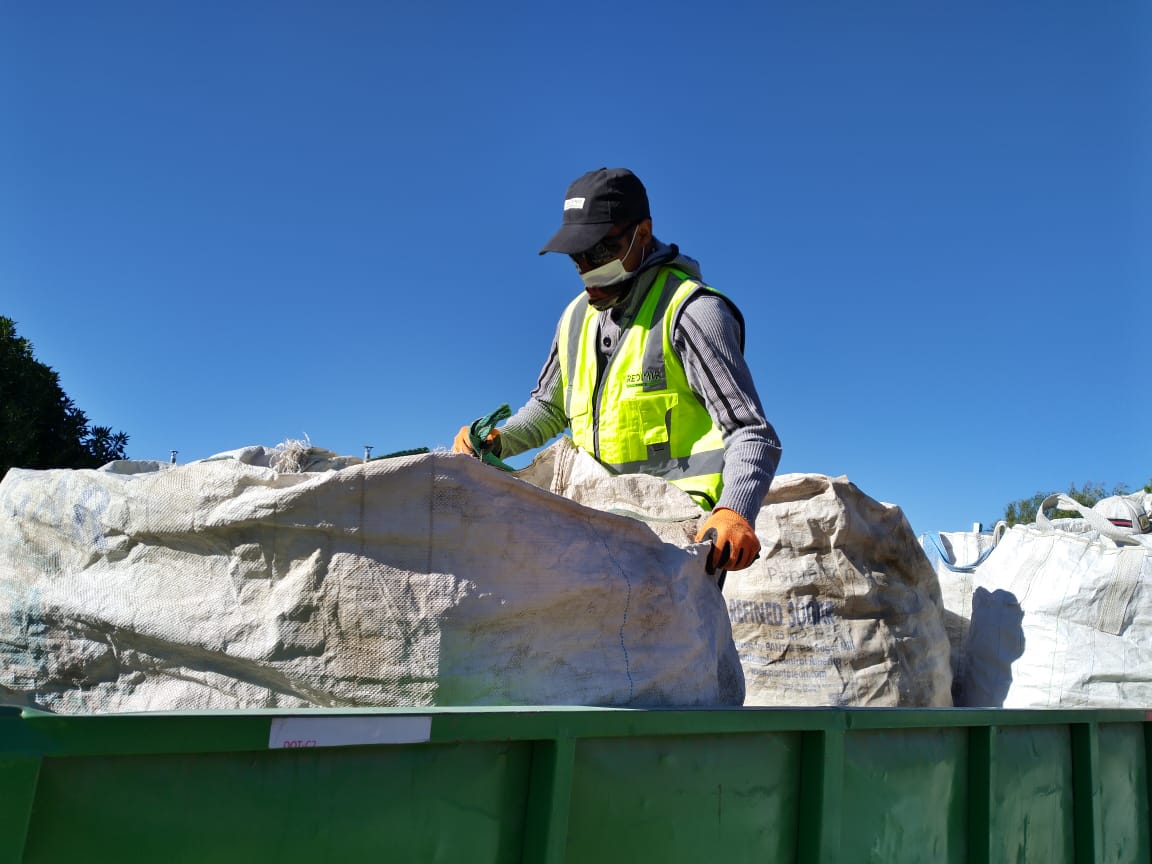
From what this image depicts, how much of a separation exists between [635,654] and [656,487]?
0.61 metres

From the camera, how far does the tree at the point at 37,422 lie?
11.9 meters

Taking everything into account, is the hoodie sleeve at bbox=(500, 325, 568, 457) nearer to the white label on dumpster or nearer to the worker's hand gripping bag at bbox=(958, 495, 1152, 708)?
the worker's hand gripping bag at bbox=(958, 495, 1152, 708)

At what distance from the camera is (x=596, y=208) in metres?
2.44

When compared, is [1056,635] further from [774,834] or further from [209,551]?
[209,551]

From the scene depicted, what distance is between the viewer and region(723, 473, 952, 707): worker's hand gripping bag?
280 centimetres

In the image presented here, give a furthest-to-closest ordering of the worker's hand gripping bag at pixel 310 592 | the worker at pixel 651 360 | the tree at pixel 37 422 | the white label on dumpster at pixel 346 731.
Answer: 1. the tree at pixel 37 422
2. the worker at pixel 651 360
3. the worker's hand gripping bag at pixel 310 592
4. the white label on dumpster at pixel 346 731

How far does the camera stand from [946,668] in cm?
311

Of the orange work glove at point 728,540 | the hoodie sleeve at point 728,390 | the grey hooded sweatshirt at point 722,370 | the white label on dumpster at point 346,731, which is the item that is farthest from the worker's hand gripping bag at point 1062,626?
the white label on dumpster at point 346,731

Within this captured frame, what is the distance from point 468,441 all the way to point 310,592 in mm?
1249

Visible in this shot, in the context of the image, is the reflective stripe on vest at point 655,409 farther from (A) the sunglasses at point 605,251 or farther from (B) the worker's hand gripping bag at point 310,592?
(B) the worker's hand gripping bag at point 310,592

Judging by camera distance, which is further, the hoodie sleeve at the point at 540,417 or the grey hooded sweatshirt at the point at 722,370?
the hoodie sleeve at the point at 540,417

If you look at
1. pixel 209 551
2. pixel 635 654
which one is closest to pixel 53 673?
pixel 209 551

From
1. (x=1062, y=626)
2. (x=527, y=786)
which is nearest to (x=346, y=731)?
(x=527, y=786)

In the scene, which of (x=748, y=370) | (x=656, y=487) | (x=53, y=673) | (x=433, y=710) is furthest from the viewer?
(x=748, y=370)
